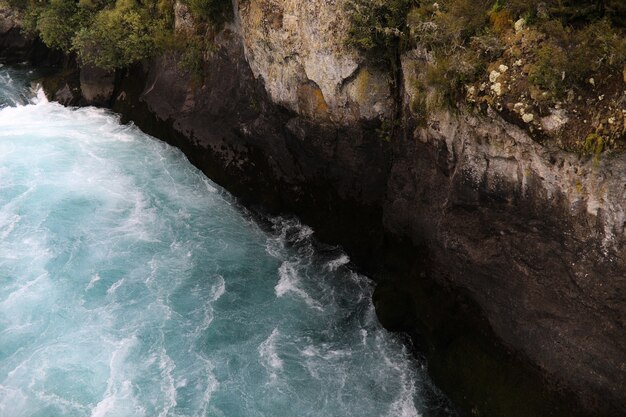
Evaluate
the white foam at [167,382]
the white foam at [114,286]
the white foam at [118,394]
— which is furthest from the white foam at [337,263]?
the white foam at [118,394]

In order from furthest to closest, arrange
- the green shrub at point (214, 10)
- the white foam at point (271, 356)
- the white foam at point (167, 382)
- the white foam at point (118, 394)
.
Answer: the green shrub at point (214, 10) → the white foam at point (271, 356) → the white foam at point (167, 382) → the white foam at point (118, 394)

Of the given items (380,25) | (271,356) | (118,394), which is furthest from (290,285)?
(380,25)

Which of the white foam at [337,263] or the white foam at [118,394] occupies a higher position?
the white foam at [337,263]

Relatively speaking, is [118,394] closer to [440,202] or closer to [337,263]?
[337,263]

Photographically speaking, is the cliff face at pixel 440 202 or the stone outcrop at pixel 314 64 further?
the stone outcrop at pixel 314 64

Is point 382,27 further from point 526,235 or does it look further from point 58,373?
point 58,373

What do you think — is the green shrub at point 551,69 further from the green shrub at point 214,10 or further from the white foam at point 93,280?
the white foam at point 93,280

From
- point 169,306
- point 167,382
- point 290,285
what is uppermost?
point 290,285
